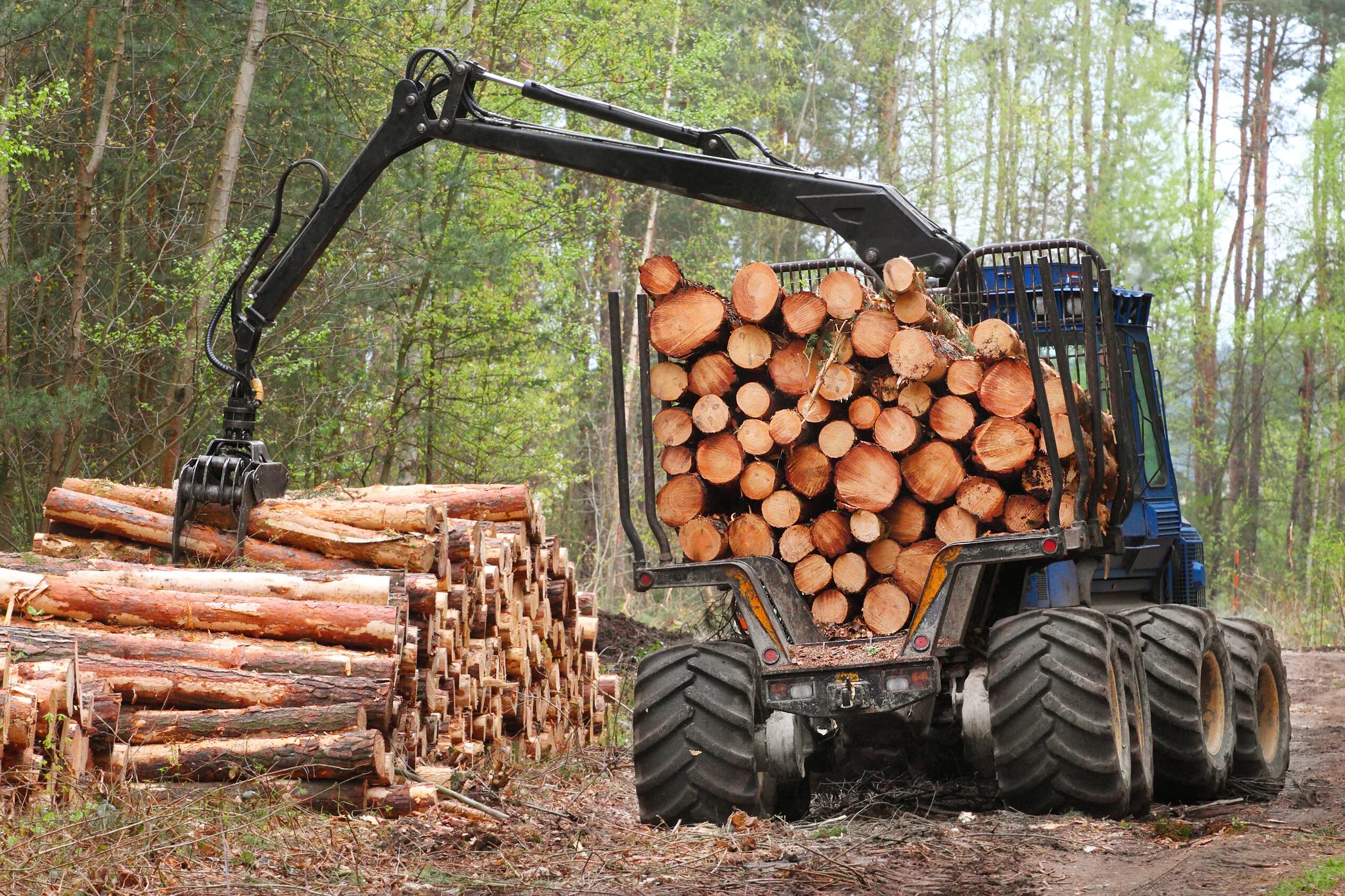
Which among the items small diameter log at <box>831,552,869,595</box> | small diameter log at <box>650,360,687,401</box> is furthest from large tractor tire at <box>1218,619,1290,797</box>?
small diameter log at <box>650,360,687,401</box>

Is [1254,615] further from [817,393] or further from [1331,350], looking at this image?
[817,393]

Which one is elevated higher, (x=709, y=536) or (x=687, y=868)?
(x=709, y=536)

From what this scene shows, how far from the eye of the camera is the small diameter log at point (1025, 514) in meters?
6.11

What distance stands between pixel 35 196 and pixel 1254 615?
62.0 feet

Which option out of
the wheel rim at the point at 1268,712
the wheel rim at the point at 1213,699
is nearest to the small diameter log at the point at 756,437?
the wheel rim at the point at 1213,699

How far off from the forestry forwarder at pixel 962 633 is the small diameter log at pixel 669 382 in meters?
0.22

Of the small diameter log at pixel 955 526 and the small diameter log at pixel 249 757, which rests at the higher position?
the small diameter log at pixel 955 526

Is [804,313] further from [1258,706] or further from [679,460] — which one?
[1258,706]

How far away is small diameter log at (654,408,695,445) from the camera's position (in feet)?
21.5

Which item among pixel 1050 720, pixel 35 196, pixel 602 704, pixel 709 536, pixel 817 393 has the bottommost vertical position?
pixel 602 704

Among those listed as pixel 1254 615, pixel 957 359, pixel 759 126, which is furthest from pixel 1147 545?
pixel 759 126

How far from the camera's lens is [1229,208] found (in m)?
33.0

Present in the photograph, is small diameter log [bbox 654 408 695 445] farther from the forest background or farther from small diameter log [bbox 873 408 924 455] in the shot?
the forest background

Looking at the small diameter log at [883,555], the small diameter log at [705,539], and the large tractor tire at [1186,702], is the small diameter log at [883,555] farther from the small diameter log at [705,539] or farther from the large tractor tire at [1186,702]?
the large tractor tire at [1186,702]
